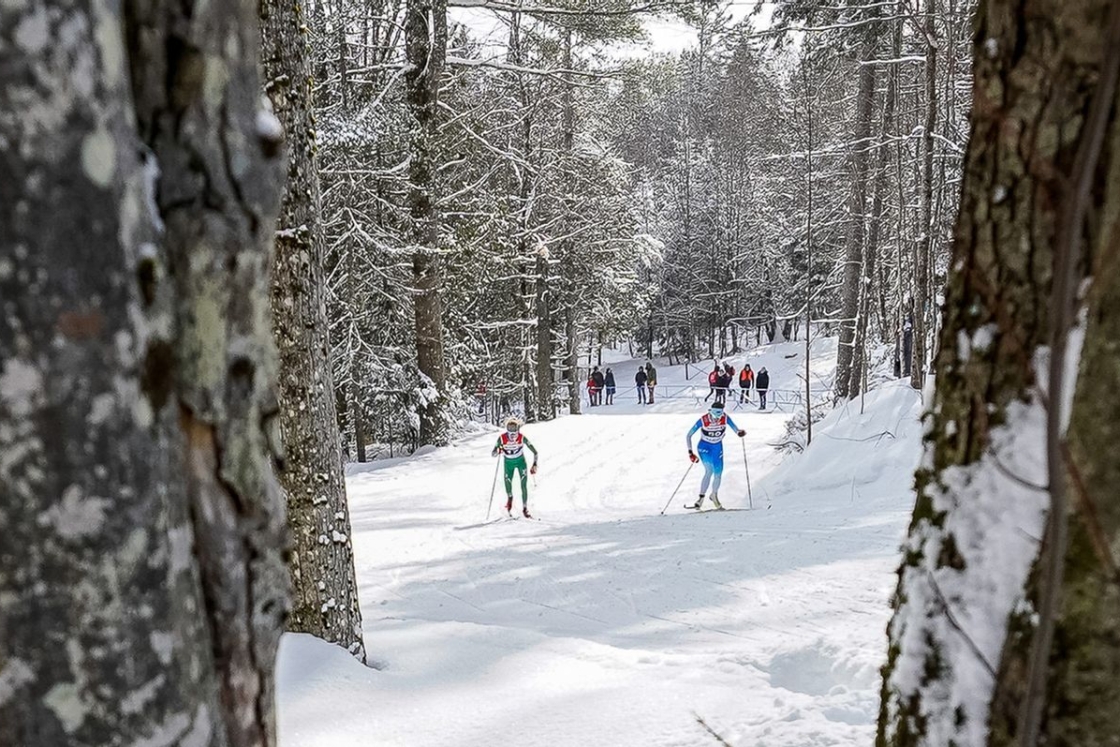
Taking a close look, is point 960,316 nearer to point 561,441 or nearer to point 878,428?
point 878,428

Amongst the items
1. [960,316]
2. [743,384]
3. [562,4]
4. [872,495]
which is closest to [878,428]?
→ [872,495]

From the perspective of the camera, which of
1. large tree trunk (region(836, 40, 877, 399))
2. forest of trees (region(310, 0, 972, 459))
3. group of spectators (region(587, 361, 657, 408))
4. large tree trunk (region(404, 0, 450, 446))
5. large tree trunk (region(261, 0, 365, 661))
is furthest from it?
group of spectators (region(587, 361, 657, 408))

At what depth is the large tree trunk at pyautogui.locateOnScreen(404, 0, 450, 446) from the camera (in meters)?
13.7

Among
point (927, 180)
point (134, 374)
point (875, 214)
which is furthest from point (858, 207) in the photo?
point (134, 374)

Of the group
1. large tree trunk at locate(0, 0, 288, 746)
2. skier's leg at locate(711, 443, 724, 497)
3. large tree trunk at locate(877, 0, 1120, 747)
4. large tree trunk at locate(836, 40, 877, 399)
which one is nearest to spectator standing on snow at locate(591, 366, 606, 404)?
large tree trunk at locate(836, 40, 877, 399)

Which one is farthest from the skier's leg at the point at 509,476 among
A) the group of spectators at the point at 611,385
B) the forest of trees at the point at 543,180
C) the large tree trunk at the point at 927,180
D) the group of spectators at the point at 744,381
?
the group of spectators at the point at 611,385

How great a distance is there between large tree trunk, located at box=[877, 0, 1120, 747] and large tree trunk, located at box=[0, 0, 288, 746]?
112 cm

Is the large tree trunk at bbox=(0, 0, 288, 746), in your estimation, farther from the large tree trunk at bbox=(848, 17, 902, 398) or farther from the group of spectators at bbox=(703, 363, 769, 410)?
the group of spectators at bbox=(703, 363, 769, 410)

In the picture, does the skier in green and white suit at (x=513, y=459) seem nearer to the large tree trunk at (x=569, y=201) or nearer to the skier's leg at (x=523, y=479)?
the skier's leg at (x=523, y=479)

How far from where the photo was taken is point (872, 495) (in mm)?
11133

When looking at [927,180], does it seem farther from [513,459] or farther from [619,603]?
[619,603]

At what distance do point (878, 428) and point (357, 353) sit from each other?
9803 mm

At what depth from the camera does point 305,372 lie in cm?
414

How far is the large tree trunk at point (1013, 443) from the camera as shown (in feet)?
4.04
